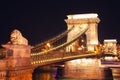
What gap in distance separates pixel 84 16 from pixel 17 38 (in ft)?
74.8

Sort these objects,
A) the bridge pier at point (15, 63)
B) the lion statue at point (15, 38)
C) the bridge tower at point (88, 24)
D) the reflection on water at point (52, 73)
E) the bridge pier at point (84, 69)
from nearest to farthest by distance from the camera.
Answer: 1. the bridge pier at point (15, 63)
2. the lion statue at point (15, 38)
3. the reflection on water at point (52, 73)
4. the bridge pier at point (84, 69)
5. the bridge tower at point (88, 24)

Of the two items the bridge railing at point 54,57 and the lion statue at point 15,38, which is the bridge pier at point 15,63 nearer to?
the lion statue at point 15,38

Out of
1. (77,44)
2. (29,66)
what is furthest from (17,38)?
(77,44)

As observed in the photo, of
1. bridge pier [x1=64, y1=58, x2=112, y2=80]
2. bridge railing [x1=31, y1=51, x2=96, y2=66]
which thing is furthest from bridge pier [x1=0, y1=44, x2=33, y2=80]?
bridge pier [x1=64, y1=58, x2=112, y2=80]

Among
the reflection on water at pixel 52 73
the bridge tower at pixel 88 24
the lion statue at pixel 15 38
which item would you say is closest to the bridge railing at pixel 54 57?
the reflection on water at pixel 52 73

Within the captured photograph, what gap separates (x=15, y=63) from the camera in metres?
10.8

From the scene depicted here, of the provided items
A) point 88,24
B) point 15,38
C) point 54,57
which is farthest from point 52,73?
point 15,38

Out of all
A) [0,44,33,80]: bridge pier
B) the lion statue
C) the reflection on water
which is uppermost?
the lion statue

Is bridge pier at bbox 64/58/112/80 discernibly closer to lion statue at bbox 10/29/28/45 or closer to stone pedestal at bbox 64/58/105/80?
stone pedestal at bbox 64/58/105/80

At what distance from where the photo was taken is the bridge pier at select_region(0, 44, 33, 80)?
10458 millimetres

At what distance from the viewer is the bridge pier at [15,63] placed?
10.5 meters

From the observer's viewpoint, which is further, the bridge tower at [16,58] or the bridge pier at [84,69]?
the bridge pier at [84,69]

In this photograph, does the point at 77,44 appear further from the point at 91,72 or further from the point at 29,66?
the point at 29,66

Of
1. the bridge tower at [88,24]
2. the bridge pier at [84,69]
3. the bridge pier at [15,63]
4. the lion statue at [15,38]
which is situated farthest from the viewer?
the bridge tower at [88,24]
